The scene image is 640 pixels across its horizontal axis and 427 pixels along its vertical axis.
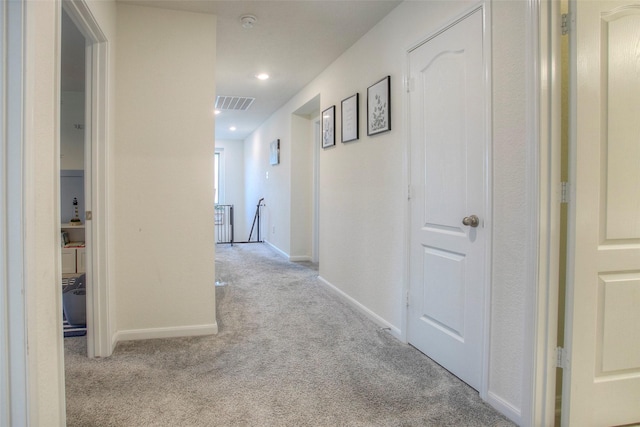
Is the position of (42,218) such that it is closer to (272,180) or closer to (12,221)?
(12,221)

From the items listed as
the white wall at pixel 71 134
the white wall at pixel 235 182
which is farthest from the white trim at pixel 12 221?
the white wall at pixel 235 182

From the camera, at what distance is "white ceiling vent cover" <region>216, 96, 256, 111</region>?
536 centimetres

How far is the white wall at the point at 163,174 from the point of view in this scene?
8.55 feet

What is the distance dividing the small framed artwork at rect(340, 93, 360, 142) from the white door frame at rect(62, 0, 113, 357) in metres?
1.87

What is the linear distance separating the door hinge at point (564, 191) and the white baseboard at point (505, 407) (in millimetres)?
917

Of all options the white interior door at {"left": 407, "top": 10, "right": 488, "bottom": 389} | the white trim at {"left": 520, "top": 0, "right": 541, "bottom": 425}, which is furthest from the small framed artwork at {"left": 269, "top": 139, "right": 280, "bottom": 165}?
the white trim at {"left": 520, "top": 0, "right": 541, "bottom": 425}

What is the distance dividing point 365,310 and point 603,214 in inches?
76.2

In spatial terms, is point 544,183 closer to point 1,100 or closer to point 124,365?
point 1,100

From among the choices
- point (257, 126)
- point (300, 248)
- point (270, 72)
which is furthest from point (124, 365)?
point (257, 126)

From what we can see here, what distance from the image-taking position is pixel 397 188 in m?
2.70

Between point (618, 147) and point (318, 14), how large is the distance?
2.10m

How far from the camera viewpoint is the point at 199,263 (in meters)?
2.80

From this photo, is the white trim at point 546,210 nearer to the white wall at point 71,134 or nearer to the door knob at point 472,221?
the door knob at point 472,221

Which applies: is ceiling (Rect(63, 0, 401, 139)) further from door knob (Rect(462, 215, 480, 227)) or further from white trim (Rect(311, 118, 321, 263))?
door knob (Rect(462, 215, 480, 227))
